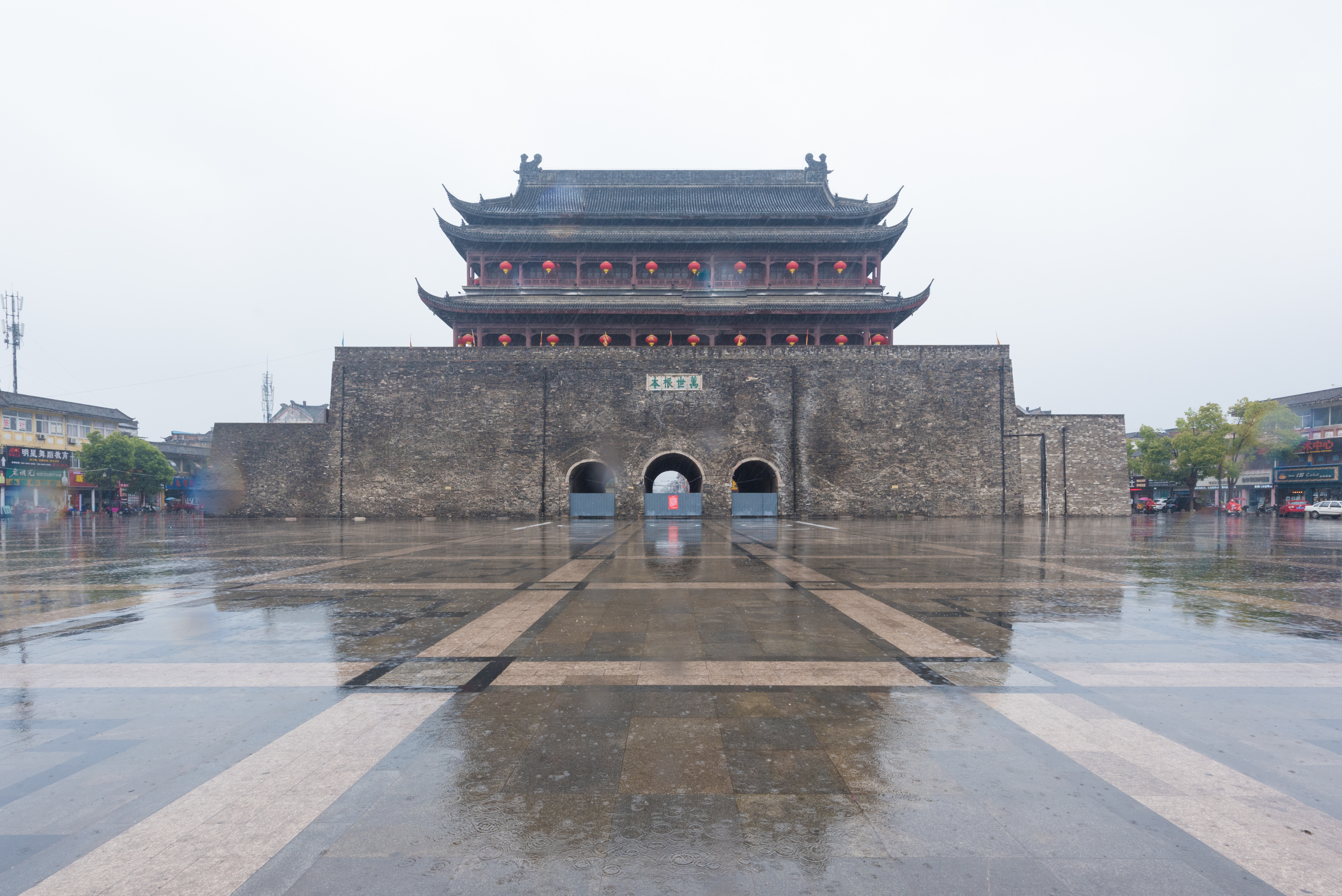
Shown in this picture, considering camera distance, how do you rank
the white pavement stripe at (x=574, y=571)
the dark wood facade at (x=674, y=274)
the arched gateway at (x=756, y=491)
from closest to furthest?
the white pavement stripe at (x=574, y=571) → the arched gateway at (x=756, y=491) → the dark wood facade at (x=674, y=274)

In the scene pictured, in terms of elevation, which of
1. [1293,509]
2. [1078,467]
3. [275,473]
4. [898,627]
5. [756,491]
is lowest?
[1293,509]

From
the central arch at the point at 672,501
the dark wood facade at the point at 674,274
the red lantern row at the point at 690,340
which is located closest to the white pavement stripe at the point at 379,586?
the central arch at the point at 672,501

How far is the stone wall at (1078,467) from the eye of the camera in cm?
2578

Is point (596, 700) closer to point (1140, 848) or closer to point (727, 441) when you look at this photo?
point (1140, 848)

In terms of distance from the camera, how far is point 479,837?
218 centimetres

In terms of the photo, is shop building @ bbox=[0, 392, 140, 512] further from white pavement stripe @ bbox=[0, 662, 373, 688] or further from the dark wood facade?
white pavement stripe @ bbox=[0, 662, 373, 688]

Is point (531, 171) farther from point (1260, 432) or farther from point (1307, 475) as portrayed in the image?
point (1307, 475)

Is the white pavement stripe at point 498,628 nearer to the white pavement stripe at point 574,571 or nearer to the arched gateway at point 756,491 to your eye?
the white pavement stripe at point 574,571

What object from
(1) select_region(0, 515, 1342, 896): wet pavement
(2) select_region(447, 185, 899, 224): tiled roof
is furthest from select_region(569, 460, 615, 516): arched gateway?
(1) select_region(0, 515, 1342, 896): wet pavement

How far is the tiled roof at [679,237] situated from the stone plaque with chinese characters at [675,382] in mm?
8700

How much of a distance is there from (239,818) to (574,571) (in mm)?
6536

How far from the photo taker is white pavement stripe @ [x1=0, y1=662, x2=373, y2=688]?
389cm

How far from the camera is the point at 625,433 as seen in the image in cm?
2520

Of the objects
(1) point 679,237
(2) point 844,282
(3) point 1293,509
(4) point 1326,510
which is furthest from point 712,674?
(3) point 1293,509
